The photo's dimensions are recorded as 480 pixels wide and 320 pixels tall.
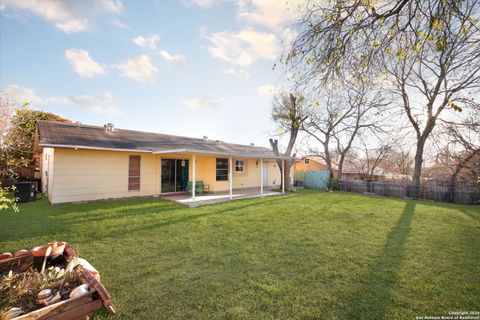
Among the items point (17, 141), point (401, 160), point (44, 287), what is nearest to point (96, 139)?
point (17, 141)

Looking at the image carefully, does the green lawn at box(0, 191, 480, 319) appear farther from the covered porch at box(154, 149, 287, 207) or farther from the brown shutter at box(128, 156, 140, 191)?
the covered porch at box(154, 149, 287, 207)

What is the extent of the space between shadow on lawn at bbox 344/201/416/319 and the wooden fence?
41.5 ft

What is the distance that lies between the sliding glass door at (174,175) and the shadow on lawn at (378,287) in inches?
428

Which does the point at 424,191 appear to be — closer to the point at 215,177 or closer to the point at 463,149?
the point at 463,149

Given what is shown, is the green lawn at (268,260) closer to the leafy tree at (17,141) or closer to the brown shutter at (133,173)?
the brown shutter at (133,173)

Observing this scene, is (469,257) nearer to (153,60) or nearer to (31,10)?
(153,60)

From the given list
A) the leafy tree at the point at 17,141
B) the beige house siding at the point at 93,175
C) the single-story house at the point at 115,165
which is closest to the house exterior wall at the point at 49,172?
the single-story house at the point at 115,165

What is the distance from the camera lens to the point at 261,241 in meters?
5.41

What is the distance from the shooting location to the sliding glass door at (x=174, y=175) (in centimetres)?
1279

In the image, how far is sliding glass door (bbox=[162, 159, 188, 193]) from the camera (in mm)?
12789

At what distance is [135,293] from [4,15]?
8.37 metres

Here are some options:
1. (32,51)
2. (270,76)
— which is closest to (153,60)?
(32,51)

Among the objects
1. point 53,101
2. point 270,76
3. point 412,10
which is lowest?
point 270,76

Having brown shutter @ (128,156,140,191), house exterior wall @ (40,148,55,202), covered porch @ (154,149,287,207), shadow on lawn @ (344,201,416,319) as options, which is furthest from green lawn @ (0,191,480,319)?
covered porch @ (154,149,287,207)
